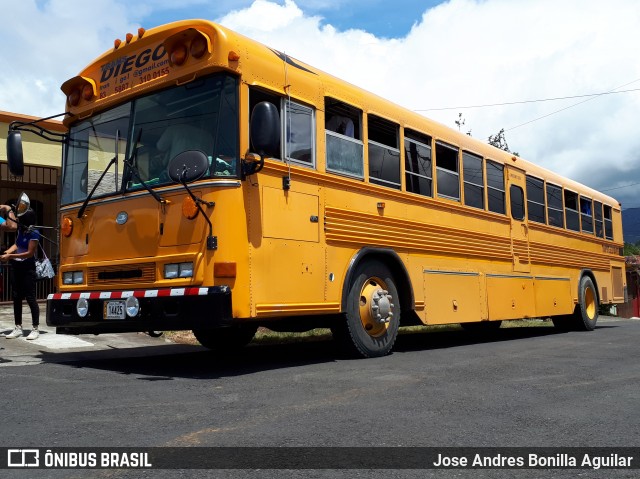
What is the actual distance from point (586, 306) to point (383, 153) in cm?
741

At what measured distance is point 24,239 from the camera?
7930 millimetres

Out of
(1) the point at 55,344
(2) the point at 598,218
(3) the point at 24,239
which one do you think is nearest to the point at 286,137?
(3) the point at 24,239

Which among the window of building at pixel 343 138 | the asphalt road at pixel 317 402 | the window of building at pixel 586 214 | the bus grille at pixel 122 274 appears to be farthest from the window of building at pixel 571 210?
the bus grille at pixel 122 274

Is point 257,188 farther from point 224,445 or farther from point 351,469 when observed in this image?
point 351,469

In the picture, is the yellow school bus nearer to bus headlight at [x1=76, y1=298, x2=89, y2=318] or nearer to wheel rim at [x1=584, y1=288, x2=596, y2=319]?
bus headlight at [x1=76, y1=298, x2=89, y2=318]

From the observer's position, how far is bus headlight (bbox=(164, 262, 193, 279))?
5578mm

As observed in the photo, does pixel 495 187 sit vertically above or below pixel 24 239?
above

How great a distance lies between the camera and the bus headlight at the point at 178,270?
18.3ft

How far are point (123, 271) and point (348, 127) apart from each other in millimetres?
2884

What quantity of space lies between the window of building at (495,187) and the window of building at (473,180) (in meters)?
0.26

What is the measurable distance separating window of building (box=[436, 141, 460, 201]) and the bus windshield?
3.77 m

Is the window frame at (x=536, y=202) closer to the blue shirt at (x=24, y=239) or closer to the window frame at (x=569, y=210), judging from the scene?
the window frame at (x=569, y=210)

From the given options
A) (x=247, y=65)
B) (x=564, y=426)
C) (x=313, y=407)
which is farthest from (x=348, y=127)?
(x=564, y=426)

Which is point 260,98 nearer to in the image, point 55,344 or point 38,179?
point 55,344
